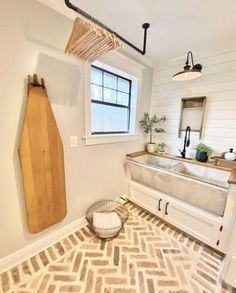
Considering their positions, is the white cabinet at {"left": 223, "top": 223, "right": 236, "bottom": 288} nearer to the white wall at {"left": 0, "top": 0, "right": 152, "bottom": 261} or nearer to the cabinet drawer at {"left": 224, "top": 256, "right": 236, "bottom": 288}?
the cabinet drawer at {"left": 224, "top": 256, "right": 236, "bottom": 288}

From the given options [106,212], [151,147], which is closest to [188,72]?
[151,147]

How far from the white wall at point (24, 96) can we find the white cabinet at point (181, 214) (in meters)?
0.92

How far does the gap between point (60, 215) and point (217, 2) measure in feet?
8.52

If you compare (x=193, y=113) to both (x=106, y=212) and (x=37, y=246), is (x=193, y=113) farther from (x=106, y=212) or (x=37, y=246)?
(x=37, y=246)

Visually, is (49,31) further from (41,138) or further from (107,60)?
(41,138)

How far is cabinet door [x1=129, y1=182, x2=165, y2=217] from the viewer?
2.03m

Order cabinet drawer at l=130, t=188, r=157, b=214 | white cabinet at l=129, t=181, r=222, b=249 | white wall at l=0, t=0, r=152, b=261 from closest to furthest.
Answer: white wall at l=0, t=0, r=152, b=261
white cabinet at l=129, t=181, r=222, b=249
cabinet drawer at l=130, t=188, r=157, b=214

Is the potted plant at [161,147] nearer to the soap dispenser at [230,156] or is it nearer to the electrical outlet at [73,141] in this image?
the soap dispenser at [230,156]

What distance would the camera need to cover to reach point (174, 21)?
5.15 feet

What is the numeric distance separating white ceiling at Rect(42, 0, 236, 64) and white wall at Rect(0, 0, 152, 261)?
0.44 m

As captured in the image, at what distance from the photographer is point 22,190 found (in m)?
1.38

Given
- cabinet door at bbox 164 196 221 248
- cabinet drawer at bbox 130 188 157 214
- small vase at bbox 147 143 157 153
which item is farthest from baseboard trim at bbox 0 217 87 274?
small vase at bbox 147 143 157 153

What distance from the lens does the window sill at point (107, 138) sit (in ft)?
5.98

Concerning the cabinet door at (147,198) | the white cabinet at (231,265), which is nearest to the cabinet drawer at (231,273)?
the white cabinet at (231,265)
